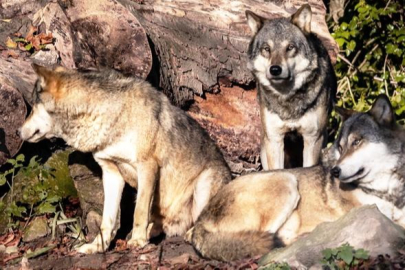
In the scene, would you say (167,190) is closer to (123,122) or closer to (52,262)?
(123,122)

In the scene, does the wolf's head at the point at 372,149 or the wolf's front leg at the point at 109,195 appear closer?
the wolf's head at the point at 372,149

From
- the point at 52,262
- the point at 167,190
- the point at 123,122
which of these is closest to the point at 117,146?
the point at 123,122

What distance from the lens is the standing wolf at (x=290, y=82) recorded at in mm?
8680

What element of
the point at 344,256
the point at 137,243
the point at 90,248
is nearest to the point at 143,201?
the point at 137,243

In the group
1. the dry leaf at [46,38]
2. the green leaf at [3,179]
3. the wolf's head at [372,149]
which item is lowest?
the green leaf at [3,179]

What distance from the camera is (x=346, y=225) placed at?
19.1 feet

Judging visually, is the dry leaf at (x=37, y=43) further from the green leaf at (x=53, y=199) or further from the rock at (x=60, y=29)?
the green leaf at (x=53, y=199)

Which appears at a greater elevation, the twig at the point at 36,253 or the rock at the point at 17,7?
the rock at the point at 17,7

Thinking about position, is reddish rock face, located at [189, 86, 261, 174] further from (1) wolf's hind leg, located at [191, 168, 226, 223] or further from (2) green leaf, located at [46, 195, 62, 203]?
(2) green leaf, located at [46, 195, 62, 203]

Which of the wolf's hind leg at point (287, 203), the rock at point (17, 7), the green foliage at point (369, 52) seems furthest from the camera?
the green foliage at point (369, 52)

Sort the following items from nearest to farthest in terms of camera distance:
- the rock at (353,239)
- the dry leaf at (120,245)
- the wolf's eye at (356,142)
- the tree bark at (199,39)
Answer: the rock at (353,239) → the wolf's eye at (356,142) → the dry leaf at (120,245) → the tree bark at (199,39)

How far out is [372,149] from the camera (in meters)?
6.28

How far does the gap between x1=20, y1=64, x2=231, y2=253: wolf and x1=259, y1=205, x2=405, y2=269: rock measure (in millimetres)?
2232

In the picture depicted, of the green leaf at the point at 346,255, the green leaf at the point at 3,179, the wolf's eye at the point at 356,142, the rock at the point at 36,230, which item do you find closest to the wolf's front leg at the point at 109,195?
the rock at the point at 36,230
